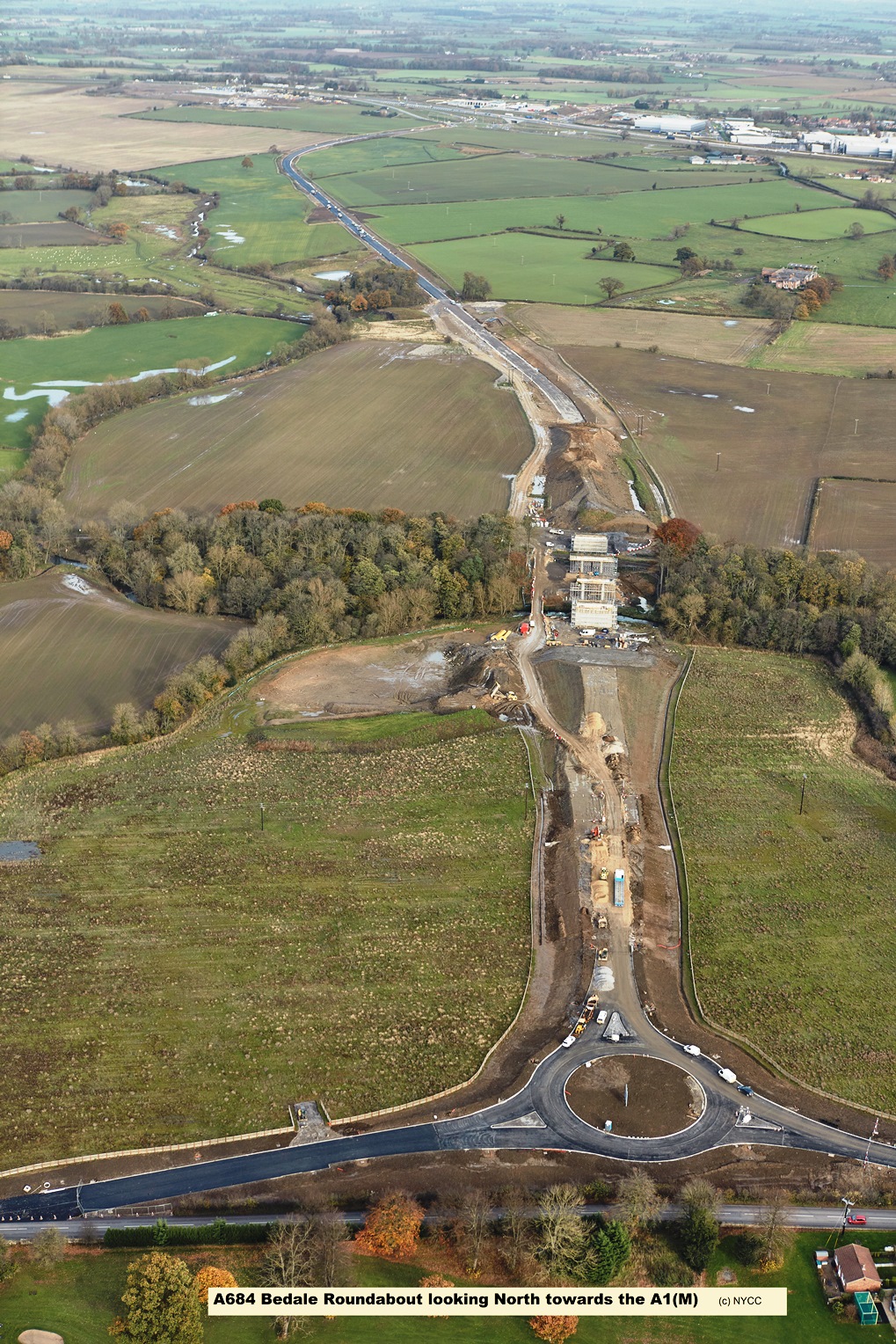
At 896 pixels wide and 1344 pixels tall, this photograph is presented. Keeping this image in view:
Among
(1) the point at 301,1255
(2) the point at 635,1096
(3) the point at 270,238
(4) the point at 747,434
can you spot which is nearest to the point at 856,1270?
(2) the point at 635,1096

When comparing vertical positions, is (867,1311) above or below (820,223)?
below

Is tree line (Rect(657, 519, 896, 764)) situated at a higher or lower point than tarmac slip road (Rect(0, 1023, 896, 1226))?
higher

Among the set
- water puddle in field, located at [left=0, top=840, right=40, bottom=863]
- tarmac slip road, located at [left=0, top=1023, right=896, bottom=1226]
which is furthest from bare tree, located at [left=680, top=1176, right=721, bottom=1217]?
water puddle in field, located at [left=0, top=840, right=40, bottom=863]

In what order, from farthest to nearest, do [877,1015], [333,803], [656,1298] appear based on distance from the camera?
[333,803] → [877,1015] → [656,1298]

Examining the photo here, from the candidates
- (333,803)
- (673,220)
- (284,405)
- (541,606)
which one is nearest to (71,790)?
(333,803)

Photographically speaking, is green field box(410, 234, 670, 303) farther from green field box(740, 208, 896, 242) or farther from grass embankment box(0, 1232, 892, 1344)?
grass embankment box(0, 1232, 892, 1344)

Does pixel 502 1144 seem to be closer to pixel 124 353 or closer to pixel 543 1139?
pixel 543 1139

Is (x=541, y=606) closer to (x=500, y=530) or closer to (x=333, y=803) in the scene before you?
(x=500, y=530)
